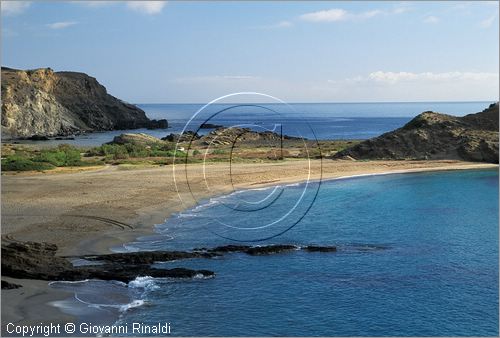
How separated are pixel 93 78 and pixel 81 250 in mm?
→ 142977

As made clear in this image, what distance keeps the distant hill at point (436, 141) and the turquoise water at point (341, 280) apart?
28846 mm

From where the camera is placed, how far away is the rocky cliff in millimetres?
113500

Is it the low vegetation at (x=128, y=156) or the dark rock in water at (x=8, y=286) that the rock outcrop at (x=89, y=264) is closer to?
the dark rock in water at (x=8, y=286)

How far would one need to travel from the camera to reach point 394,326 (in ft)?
55.1

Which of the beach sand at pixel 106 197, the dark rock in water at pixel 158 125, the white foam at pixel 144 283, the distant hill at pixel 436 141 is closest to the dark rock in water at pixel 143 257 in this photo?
the beach sand at pixel 106 197

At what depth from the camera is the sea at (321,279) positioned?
16844 millimetres

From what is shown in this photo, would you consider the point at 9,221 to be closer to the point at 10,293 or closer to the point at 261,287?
the point at 10,293

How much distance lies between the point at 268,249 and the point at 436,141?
4717 centimetres

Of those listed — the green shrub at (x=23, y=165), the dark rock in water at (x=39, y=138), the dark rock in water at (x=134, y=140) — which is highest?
the dark rock in water at (x=39, y=138)

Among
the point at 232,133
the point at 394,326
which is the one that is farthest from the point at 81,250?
the point at 232,133

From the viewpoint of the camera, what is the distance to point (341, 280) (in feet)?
68.6

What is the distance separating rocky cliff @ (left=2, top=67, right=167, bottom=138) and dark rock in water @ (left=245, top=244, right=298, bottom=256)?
304 ft

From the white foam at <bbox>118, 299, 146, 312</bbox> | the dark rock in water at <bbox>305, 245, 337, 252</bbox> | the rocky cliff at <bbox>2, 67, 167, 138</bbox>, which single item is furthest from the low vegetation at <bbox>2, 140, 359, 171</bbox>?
the rocky cliff at <bbox>2, 67, 167, 138</bbox>

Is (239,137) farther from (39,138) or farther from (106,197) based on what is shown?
(106,197)
